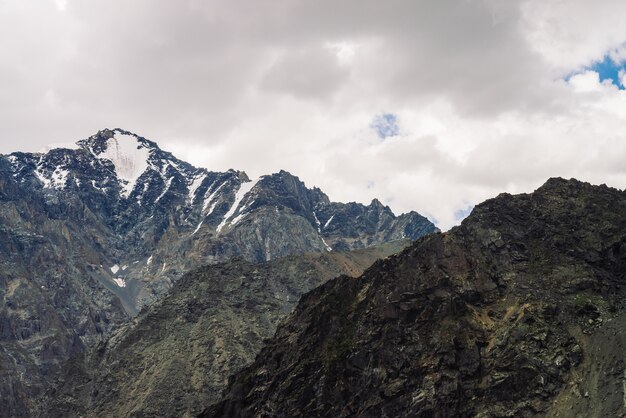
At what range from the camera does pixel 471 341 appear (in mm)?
164250

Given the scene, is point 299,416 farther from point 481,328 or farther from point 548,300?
point 548,300

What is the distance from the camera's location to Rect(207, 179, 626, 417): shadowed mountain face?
488ft

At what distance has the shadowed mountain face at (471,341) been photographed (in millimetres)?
148750

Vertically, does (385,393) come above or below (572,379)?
above

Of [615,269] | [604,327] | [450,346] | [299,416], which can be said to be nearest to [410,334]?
[450,346]

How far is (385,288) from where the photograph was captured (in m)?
191

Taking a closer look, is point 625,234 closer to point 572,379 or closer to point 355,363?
point 572,379

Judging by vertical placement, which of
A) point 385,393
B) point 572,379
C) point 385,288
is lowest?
point 572,379

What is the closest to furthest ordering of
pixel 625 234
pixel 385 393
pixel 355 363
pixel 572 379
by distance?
pixel 572 379
pixel 385 393
pixel 355 363
pixel 625 234

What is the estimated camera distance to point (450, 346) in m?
164

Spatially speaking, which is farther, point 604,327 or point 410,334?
point 410,334

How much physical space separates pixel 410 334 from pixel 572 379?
4264cm

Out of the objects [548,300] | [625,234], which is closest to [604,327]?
[548,300]

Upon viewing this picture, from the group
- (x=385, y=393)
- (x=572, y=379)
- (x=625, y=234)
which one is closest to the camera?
(x=572, y=379)
